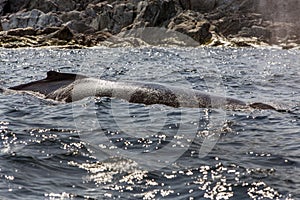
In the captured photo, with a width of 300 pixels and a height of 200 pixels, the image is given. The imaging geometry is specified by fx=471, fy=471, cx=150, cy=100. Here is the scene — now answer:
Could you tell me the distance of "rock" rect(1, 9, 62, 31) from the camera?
405 feet

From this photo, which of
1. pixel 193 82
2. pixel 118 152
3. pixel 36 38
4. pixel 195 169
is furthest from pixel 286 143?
pixel 36 38

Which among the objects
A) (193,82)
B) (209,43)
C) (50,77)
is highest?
(50,77)

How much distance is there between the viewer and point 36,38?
92.2 m

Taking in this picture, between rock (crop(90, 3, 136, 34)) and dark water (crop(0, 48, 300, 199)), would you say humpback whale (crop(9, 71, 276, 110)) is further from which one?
rock (crop(90, 3, 136, 34))

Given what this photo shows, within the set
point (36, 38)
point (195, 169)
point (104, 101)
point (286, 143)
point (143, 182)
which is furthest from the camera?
point (36, 38)

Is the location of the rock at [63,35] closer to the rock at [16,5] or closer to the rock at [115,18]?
the rock at [115,18]

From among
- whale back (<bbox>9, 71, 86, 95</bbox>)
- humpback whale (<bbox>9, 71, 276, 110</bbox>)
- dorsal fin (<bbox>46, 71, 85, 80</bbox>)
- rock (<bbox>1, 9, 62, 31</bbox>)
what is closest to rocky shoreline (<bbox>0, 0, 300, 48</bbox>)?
rock (<bbox>1, 9, 62, 31</bbox>)

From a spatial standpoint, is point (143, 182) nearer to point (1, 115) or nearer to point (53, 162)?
point (53, 162)

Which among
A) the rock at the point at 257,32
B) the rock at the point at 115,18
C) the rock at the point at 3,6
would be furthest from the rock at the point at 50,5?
the rock at the point at 257,32

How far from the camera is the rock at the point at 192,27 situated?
118 m

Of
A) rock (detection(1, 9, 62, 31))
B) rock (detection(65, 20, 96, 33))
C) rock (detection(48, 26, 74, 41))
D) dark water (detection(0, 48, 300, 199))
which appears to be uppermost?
dark water (detection(0, 48, 300, 199))

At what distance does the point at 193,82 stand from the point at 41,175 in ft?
56.7

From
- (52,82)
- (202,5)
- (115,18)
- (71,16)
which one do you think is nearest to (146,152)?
(52,82)

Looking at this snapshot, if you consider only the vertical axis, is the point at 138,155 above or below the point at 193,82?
above
